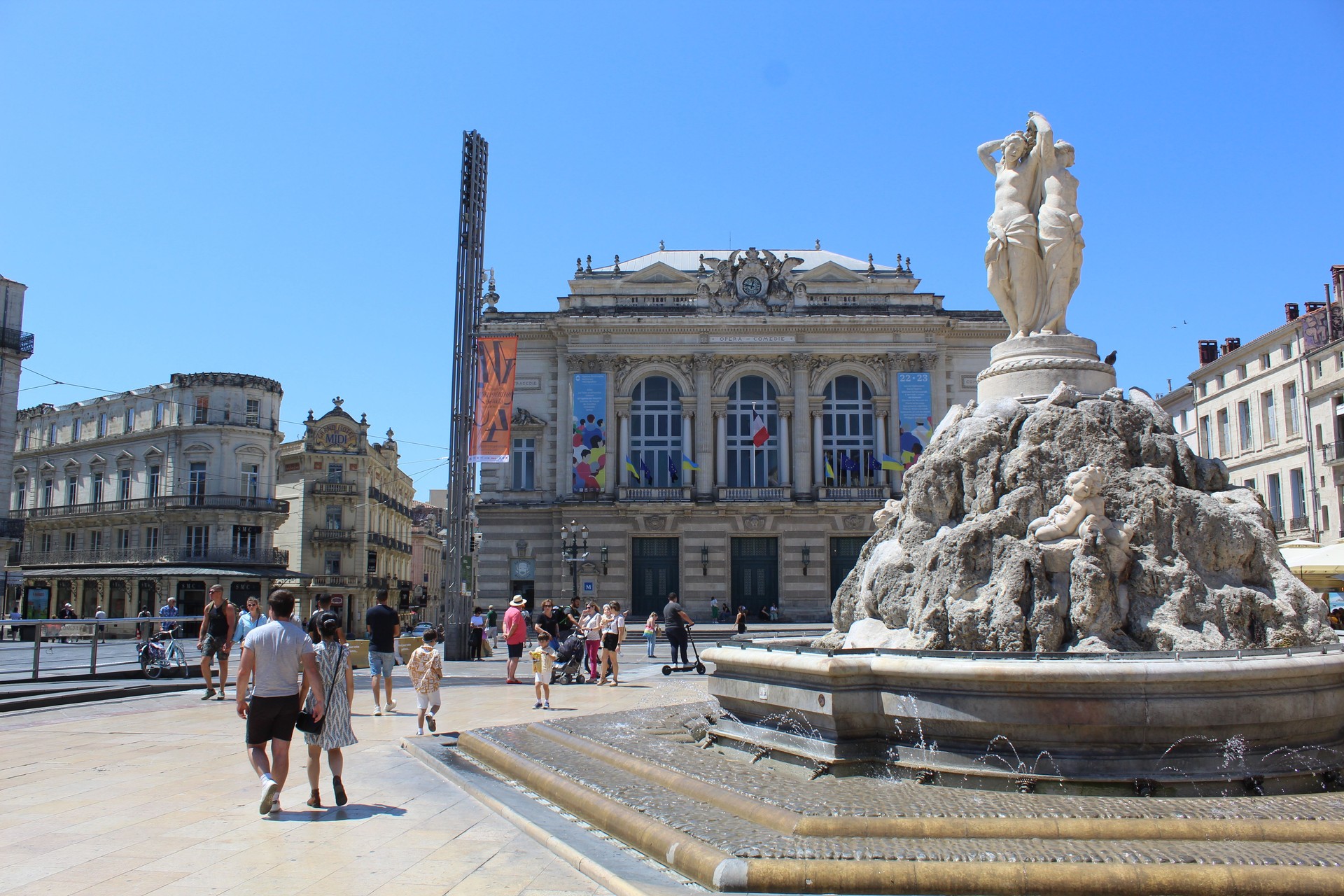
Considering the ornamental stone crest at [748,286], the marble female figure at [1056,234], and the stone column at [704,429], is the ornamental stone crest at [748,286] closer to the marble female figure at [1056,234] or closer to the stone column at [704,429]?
the stone column at [704,429]

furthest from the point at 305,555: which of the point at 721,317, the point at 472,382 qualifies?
the point at 472,382

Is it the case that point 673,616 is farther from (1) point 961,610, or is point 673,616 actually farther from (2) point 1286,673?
(2) point 1286,673

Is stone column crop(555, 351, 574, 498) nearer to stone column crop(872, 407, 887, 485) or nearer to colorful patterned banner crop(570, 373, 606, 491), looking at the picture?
colorful patterned banner crop(570, 373, 606, 491)

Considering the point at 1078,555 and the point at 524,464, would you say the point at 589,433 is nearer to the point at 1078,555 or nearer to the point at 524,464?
the point at 524,464

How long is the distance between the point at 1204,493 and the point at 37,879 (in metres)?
10.2

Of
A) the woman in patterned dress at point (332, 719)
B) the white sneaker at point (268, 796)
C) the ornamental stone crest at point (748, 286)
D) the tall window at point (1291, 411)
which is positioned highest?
the ornamental stone crest at point (748, 286)

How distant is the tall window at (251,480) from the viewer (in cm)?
5247

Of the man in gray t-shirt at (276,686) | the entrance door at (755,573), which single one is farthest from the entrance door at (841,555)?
the man in gray t-shirt at (276,686)

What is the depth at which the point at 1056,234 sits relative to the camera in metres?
12.2

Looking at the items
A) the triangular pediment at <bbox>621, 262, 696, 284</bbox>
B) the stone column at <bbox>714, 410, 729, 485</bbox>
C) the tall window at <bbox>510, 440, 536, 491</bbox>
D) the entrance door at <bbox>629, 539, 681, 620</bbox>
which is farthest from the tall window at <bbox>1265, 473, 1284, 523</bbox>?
the tall window at <bbox>510, 440, 536, 491</bbox>

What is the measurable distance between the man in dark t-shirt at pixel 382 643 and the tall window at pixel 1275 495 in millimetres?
37211

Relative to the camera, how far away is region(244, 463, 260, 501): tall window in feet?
172

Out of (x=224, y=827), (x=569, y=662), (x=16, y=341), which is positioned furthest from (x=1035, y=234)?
(x=16, y=341)

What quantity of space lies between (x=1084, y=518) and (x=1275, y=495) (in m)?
36.7
